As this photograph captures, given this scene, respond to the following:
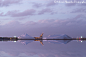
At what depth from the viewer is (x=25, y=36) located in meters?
171

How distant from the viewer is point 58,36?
176 m

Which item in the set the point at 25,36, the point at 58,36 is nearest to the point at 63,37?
the point at 58,36

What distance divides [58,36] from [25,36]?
1610 inches

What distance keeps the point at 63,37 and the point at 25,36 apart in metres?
45.9

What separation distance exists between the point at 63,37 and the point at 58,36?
28.5 feet

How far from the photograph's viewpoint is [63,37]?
16875cm

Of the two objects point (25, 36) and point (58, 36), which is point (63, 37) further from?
point (25, 36)
